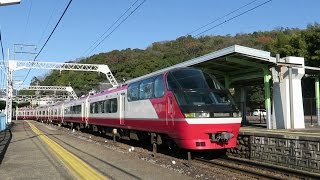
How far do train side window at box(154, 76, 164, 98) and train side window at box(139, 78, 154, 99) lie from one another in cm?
44

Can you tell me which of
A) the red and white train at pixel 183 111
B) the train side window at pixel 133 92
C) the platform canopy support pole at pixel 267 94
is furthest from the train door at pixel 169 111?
the platform canopy support pole at pixel 267 94

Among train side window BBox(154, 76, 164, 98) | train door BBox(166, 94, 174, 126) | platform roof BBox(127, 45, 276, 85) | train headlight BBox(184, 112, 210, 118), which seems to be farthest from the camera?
platform roof BBox(127, 45, 276, 85)

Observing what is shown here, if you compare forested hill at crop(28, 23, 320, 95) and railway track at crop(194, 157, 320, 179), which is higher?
forested hill at crop(28, 23, 320, 95)

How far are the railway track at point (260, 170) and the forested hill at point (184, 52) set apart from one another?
40195mm

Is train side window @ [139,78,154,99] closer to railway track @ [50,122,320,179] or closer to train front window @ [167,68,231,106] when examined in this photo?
train front window @ [167,68,231,106]

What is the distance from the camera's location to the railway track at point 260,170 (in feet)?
33.9

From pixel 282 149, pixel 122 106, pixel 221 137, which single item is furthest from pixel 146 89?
pixel 282 149

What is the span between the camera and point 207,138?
13.0m

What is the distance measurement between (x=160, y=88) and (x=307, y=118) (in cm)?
1936

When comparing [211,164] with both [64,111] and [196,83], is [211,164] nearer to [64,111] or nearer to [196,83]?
[196,83]

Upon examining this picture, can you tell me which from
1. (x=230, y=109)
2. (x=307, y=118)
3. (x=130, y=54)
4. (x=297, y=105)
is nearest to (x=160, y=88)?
(x=230, y=109)

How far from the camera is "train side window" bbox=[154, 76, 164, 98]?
14.6m

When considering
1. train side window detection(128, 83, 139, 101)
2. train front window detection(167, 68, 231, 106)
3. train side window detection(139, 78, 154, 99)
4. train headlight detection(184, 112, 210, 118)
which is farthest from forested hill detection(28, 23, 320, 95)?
train headlight detection(184, 112, 210, 118)

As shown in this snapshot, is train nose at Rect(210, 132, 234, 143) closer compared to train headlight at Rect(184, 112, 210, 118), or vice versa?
train headlight at Rect(184, 112, 210, 118)
